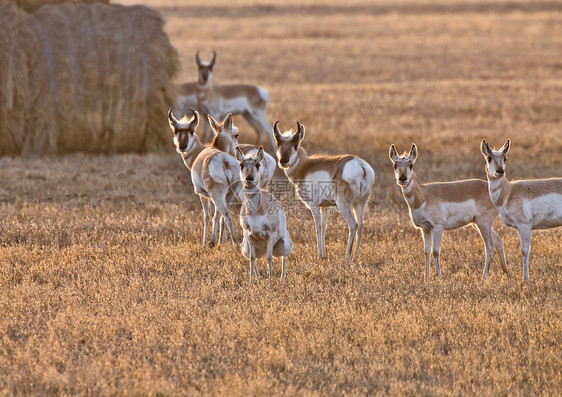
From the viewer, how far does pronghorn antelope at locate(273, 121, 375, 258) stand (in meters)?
10.3

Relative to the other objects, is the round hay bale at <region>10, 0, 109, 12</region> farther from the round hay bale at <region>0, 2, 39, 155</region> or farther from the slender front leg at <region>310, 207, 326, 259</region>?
the slender front leg at <region>310, 207, 326, 259</region>

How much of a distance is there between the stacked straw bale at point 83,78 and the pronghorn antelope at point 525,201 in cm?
983

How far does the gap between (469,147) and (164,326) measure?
39.4 feet

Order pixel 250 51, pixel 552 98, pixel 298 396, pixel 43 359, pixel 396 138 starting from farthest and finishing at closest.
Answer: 1. pixel 250 51
2. pixel 552 98
3. pixel 396 138
4. pixel 43 359
5. pixel 298 396

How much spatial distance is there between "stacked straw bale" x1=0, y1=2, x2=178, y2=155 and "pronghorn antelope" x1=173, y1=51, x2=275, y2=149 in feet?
3.95

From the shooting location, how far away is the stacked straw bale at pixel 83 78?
1631 centimetres

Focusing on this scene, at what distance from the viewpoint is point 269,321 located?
25.0 feet

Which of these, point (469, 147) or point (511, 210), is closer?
point (511, 210)

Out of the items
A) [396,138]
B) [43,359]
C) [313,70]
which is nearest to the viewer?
[43,359]

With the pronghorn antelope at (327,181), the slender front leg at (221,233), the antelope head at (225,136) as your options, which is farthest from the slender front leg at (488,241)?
the antelope head at (225,136)

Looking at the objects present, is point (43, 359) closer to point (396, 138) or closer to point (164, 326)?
point (164, 326)

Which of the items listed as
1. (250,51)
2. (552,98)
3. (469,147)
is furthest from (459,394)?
(250,51)

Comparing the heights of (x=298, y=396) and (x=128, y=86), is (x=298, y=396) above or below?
below

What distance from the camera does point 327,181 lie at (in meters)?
10.5
